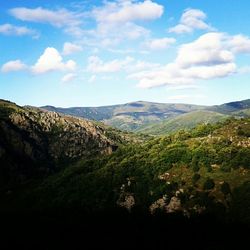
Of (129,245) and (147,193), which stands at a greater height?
(147,193)

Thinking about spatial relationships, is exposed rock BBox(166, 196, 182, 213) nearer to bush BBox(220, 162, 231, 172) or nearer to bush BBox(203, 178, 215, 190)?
bush BBox(203, 178, 215, 190)

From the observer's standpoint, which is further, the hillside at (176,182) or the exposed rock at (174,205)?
the exposed rock at (174,205)

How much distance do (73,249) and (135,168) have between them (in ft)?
191

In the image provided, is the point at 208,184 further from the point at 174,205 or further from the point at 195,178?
the point at 174,205

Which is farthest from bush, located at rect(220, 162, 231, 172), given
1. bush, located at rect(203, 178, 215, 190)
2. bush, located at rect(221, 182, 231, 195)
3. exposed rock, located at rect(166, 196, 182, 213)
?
exposed rock, located at rect(166, 196, 182, 213)

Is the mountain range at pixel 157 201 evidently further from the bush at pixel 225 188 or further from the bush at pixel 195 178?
the bush at pixel 225 188

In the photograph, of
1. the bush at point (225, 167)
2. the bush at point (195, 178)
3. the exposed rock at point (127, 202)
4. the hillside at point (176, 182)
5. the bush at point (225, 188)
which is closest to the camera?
the bush at point (225, 188)

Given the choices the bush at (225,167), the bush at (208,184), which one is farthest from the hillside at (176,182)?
the bush at (225,167)

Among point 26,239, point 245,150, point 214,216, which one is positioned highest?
point 245,150

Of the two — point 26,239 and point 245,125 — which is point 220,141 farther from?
point 26,239

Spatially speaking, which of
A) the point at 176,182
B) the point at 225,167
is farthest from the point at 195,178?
the point at 225,167

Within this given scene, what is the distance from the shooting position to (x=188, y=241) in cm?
11794

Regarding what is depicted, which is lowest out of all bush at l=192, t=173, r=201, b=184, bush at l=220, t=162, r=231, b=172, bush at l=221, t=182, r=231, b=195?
bush at l=221, t=182, r=231, b=195

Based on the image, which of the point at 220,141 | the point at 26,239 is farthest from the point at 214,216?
the point at 26,239
